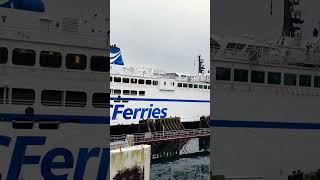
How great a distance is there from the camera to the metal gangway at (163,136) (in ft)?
50.5

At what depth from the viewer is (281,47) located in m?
3.63

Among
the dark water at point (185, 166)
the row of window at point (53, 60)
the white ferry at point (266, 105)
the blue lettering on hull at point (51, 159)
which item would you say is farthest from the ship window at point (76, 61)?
the dark water at point (185, 166)

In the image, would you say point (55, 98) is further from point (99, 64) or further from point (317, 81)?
point (317, 81)

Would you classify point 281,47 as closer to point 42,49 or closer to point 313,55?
point 313,55

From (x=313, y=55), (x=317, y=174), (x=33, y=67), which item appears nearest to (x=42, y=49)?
(x=33, y=67)

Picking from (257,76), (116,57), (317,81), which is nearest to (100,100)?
(257,76)

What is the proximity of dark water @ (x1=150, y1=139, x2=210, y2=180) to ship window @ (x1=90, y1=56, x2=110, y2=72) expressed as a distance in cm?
975

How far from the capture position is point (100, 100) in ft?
9.26

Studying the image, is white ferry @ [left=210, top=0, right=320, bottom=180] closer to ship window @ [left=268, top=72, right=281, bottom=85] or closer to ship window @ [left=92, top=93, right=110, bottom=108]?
ship window @ [left=268, top=72, right=281, bottom=85]

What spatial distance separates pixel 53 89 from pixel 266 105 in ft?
6.08

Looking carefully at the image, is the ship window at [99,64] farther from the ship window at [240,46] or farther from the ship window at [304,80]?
the ship window at [304,80]

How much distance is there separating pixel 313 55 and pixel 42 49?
2464mm

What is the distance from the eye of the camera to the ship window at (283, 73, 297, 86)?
3.67 meters

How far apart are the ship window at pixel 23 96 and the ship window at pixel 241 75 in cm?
→ 168
